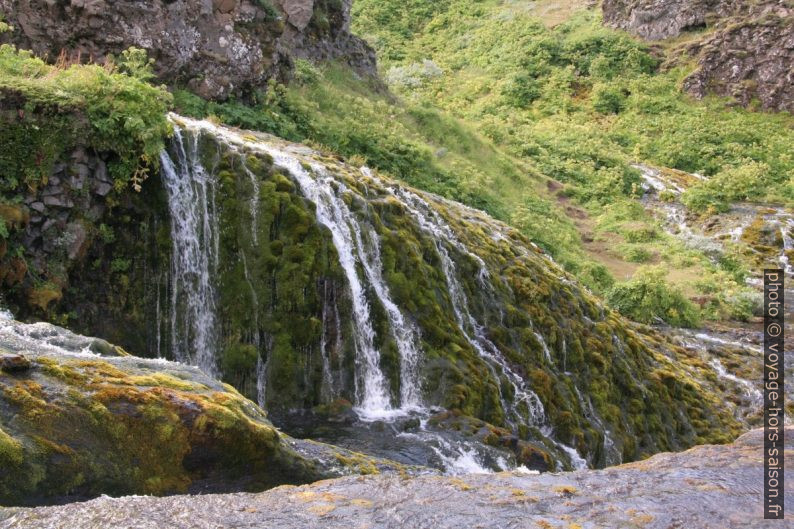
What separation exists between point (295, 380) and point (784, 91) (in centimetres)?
3357

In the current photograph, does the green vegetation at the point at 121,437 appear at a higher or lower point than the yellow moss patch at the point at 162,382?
lower

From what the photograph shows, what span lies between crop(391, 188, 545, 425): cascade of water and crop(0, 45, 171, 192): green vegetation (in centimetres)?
448

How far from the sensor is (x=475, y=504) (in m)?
4.05

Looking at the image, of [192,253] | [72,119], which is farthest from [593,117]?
[72,119]

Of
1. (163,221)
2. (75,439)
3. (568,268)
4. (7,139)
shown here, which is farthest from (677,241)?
(75,439)

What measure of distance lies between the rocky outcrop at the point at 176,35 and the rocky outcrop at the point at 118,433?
820 cm

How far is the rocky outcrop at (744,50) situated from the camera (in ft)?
109

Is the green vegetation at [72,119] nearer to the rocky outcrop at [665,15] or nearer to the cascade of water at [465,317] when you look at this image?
the cascade of water at [465,317]

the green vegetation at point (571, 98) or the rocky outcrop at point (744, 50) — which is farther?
the rocky outcrop at point (744, 50)

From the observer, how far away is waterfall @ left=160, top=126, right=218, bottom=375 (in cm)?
835

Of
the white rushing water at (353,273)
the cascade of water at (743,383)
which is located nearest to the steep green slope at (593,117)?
the cascade of water at (743,383)

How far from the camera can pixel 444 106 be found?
1293 inches

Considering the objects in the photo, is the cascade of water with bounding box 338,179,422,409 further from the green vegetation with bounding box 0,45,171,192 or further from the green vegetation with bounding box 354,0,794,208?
the green vegetation with bounding box 354,0,794,208

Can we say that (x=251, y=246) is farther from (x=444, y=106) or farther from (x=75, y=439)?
(x=444, y=106)
